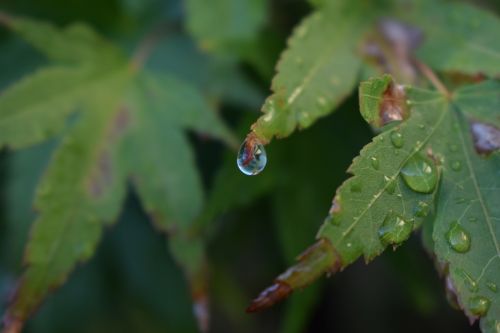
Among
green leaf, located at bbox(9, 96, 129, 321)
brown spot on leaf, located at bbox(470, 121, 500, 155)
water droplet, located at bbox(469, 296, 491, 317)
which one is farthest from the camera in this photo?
green leaf, located at bbox(9, 96, 129, 321)

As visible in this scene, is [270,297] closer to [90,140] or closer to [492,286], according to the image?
[492,286]

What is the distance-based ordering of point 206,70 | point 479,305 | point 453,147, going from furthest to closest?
point 206,70
point 453,147
point 479,305

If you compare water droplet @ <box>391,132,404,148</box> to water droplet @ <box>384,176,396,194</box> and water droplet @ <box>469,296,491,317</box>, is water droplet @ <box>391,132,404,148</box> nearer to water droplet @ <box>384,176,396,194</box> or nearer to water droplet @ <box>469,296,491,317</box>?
water droplet @ <box>384,176,396,194</box>

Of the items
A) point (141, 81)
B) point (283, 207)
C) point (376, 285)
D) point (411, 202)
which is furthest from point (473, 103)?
point (376, 285)

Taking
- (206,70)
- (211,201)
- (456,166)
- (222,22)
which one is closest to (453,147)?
(456,166)

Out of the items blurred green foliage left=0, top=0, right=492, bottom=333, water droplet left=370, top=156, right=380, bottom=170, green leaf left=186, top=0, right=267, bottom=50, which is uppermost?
green leaf left=186, top=0, right=267, bottom=50

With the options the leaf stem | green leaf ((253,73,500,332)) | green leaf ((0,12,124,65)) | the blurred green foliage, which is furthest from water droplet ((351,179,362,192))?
green leaf ((0,12,124,65))

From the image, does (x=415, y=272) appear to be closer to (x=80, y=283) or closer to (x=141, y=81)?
(x=141, y=81)
